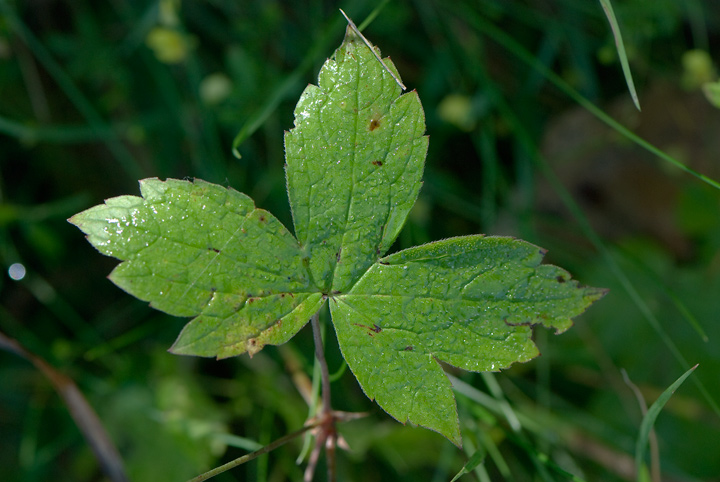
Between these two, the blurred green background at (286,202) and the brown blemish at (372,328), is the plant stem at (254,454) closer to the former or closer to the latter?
the brown blemish at (372,328)

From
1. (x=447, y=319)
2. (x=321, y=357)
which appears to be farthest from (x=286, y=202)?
(x=447, y=319)

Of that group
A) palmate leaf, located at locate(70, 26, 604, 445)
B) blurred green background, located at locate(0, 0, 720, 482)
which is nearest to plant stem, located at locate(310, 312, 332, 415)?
palmate leaf, located at locate(70, 26, 604, 445)

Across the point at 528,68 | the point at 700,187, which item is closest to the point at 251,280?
the point at 528,68

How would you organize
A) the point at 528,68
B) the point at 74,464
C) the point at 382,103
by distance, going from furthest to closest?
the point at 528,68, the point at 74,464, the point at 382,103

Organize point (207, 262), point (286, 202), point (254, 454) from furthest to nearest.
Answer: point (286, 202)
point (254, 454)
point (207, 262)

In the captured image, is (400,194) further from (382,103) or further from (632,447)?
(632,447)

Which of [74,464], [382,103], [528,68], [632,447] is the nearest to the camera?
[382,103]

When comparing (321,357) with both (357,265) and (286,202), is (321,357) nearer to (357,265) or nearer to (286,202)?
(357,265)
